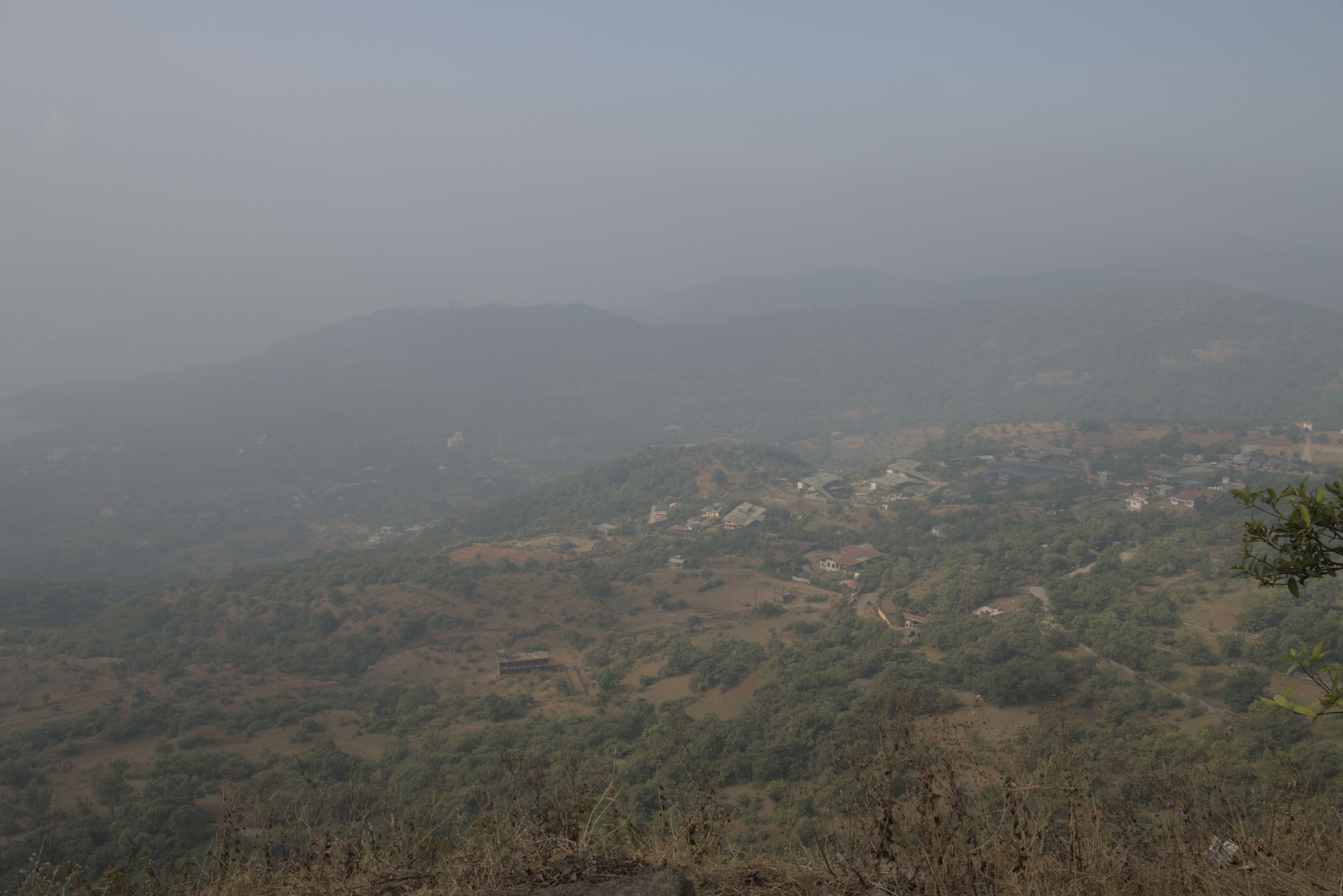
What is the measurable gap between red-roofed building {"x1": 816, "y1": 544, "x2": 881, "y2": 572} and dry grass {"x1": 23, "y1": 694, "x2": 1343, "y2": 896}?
875 inches

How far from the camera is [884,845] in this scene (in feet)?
8.72

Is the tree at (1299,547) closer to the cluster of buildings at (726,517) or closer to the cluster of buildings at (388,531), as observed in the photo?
the cluster of buildings at (726,517)

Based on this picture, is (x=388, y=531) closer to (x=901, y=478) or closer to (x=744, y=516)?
(x=744, y=516)

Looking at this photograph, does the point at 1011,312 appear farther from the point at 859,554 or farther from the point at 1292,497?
the point at 1292,497

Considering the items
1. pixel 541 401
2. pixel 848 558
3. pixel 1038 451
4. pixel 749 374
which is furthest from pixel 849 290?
pixel 848 558

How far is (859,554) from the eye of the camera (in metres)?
26.4

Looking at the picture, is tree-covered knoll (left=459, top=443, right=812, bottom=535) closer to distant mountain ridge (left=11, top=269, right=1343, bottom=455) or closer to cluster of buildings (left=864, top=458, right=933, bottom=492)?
cluster of buildings (left=864, top=458, right=933, bottom=492)

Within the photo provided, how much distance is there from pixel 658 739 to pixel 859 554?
53.6 ft

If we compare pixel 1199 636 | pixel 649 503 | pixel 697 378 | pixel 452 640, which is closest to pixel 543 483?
pixel 649 503

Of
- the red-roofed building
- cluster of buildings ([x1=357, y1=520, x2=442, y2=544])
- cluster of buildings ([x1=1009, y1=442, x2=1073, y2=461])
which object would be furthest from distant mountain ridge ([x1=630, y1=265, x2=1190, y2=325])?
the red-roofed building

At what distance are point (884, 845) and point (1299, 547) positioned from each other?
174 centimetres

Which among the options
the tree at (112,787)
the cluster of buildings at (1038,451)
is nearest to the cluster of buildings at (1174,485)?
the cluster of buildings at (1038,451)

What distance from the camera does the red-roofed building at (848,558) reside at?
25719 mm

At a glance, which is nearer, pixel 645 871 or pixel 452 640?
pixel 645 871
